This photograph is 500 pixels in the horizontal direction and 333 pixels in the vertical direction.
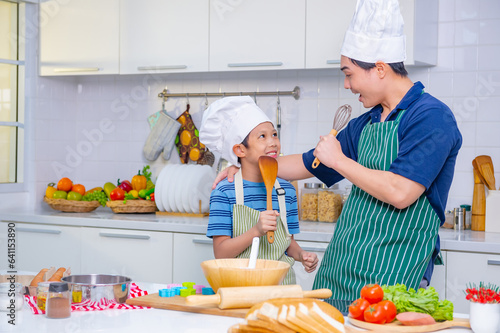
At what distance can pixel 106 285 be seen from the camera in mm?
1557

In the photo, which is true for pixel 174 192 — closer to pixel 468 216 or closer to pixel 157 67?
pixel 157 67

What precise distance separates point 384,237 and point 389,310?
0.52 meters

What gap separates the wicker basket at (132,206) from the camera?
12.1 feet

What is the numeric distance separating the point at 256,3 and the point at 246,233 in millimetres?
1763

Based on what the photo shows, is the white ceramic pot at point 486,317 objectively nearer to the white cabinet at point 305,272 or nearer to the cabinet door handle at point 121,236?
the white cabinet at point 305,272

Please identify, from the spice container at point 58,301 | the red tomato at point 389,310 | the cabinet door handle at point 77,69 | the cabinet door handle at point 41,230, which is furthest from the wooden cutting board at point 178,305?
the cabinet door handle at point 77,69

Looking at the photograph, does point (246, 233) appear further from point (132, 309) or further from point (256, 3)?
point (256, 3)

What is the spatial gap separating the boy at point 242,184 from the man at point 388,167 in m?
0.20

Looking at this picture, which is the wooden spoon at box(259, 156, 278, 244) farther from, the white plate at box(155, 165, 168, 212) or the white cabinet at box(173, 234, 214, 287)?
the white plate at box(155, 165, 168, 212)

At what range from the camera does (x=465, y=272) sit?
9.02 ft

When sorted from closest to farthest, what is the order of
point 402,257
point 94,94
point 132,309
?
1. point 132,309
2. point 402,257
3. point 94,94

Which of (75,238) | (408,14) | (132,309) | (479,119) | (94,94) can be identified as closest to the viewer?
(132,309)

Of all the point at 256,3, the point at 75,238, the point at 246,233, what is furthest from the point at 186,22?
the point at 246,233

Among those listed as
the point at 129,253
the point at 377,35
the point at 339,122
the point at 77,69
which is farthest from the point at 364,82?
the point at 77,69
